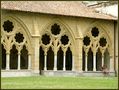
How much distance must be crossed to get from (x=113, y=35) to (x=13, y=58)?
28.8 feet

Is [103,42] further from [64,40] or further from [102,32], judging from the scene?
[64,40]

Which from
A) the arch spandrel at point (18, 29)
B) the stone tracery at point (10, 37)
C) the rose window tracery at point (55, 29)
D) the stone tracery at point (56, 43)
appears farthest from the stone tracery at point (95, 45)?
the stone tracery at point (10, 37)

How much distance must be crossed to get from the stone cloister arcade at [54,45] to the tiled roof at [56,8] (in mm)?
1024

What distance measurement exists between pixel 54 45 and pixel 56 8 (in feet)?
9.67

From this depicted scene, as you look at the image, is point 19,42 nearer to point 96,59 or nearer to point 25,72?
point 25,72

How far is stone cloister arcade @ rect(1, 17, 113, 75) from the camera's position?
31.7m

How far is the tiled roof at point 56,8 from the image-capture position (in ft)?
105

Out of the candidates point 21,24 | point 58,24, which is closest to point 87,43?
point 58,24

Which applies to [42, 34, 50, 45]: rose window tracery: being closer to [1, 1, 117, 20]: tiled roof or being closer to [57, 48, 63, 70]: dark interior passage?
[1, 1, 117, 20]: tiled roof

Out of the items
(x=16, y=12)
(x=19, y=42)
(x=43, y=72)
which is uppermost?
(x=16, y=12)

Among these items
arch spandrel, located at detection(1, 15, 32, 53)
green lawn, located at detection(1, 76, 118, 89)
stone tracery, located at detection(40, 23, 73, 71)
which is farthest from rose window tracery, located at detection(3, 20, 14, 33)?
green lawn, located at detection(1, 76, 118, 89)

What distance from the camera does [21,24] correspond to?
3200 cm

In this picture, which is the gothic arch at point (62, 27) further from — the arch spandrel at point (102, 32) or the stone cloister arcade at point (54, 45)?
the arch spandrel at point (102, 32)

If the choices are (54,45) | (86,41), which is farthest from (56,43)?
(86,41)
